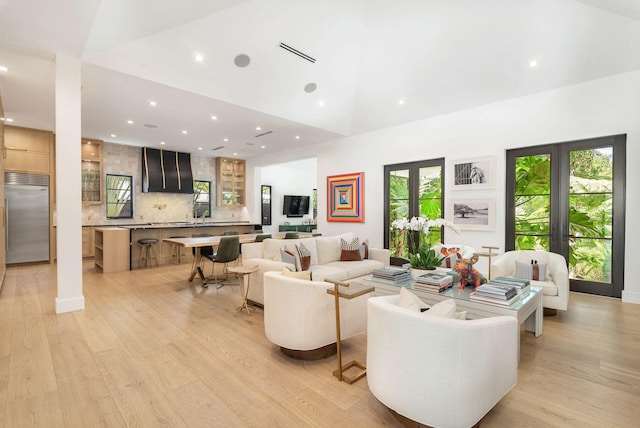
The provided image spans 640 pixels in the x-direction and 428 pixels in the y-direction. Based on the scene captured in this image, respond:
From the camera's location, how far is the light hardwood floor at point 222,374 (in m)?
1.97

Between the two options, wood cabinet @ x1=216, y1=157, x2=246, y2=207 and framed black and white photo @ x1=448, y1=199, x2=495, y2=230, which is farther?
wood cabinet @ x1=216, y1=157, x2=246, y2=207

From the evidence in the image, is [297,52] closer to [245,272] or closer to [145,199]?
[245,272]

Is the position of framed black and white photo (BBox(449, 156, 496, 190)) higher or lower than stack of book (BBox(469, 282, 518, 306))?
higher

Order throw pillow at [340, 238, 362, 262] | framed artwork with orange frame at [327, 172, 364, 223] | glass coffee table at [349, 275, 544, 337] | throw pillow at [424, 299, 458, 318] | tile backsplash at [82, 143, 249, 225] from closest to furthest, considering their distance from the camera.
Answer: throw pillow at [424, 299, 458, 318]
glass coffee table at [349, 275, 544, 337]
throw pillow at [340, 238, 362, 262]
framed artwork with orange frame at [327, 172, 364, 223]
tile backsplash at [82, 143, 249, 225]

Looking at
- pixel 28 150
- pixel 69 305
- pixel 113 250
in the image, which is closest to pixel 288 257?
pixel 69 305

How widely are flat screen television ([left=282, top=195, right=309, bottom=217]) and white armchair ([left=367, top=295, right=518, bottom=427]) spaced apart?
10569 millimetres

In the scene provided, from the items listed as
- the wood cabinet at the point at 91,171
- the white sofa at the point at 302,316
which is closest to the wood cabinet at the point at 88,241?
the wood cabinet at the point at 91,171

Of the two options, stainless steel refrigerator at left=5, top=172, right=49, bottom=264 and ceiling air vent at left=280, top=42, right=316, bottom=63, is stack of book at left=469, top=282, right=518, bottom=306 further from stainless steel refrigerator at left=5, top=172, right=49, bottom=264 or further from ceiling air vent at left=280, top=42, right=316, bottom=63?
stainless steel refrigerator at left=5, top=172, right=49, bottom=264

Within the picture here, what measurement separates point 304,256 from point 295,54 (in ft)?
10.6

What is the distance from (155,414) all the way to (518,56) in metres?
6.01

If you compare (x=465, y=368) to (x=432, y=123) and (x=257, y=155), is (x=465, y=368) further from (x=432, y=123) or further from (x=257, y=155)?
(x=257, y=155)

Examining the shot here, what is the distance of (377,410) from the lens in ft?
6.65

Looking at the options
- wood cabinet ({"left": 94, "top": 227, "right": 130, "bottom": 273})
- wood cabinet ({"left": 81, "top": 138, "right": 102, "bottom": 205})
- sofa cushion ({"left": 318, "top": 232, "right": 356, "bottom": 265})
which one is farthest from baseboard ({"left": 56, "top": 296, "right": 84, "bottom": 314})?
wood cabinet ({"left": 81, "top": 138, "right": 102, "bottom": 205})

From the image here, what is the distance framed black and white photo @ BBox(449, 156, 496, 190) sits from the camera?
17.8 ft
